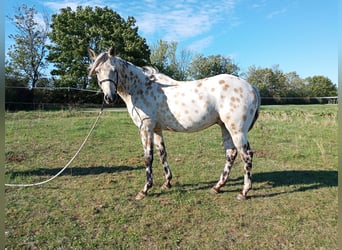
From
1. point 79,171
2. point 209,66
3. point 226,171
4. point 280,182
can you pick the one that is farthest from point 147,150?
point 209,66

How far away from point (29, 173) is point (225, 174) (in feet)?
13.2

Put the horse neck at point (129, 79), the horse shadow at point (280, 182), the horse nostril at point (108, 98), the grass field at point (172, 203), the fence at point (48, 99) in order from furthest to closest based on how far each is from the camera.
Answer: the fence at point (48, 99)
the horse shadow at point (280, 182)
the horse neck at point (129, 79)
the horse nostril at point (108, 98)
the grass field at point (172, 203)

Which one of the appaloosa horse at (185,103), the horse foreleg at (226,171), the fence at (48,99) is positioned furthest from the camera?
the fence at (48,99)

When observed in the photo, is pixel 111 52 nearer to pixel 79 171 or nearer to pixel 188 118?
pixel 188 118

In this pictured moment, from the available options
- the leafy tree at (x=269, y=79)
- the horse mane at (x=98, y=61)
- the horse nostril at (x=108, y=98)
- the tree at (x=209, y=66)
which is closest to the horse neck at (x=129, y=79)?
the horse mane at (x=98, y=61)

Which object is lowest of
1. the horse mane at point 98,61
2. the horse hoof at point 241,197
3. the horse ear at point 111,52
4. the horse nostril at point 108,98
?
the horse hoof at point 241,197

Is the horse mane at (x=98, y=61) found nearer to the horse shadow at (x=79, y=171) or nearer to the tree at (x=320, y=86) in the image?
the horse shadow at (x=79, y=171)

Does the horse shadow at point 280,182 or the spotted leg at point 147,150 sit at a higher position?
the spotted leg at point 147,150

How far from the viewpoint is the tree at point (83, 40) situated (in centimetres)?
3016

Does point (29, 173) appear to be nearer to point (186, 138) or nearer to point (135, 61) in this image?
point (186, 138)

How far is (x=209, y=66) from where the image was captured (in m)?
48.3

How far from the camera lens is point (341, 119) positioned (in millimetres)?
1512

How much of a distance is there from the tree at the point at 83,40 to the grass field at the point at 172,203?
80.7 feet

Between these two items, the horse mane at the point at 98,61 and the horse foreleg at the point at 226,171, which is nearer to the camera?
the horse mane at the point at 98,61
